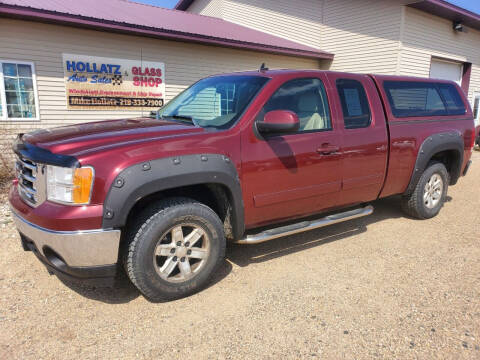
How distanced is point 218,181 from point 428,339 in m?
1.93

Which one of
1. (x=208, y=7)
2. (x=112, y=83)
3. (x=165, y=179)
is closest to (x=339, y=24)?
(x=208, y=7)

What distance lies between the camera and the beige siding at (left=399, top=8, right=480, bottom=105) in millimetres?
12953

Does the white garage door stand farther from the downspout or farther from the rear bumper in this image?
the rear bumper

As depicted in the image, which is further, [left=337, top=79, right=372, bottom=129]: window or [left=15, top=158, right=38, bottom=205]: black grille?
[left=337, top=79, right=372, bottom=129]: window

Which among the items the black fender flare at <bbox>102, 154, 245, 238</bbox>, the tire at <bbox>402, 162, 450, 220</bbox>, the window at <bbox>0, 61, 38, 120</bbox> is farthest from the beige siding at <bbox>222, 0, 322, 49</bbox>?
the black fender flare at <bbox>102, 154, 245, 238</bbox>

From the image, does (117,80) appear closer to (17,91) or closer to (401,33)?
(17,91)

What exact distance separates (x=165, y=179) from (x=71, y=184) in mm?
649

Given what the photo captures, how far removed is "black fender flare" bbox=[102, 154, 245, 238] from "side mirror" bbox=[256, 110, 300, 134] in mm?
457

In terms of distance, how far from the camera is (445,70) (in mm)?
14961

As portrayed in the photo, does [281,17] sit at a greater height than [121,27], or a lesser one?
greater

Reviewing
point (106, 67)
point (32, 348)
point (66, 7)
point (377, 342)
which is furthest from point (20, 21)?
point (377, 342)

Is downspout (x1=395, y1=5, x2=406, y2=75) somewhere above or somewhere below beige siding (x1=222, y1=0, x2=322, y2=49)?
below

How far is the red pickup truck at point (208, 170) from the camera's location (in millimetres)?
2539

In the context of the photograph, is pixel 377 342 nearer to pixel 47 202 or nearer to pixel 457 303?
pixel 457 303
